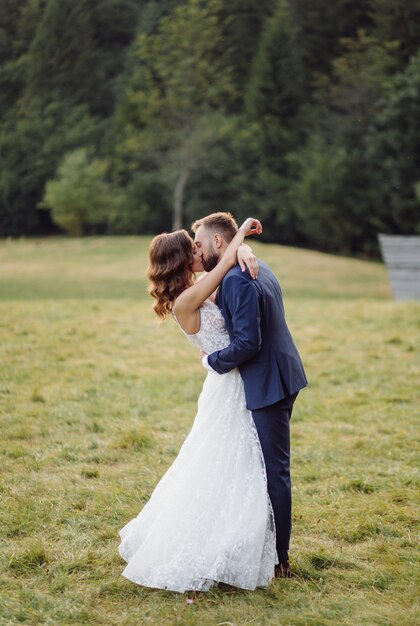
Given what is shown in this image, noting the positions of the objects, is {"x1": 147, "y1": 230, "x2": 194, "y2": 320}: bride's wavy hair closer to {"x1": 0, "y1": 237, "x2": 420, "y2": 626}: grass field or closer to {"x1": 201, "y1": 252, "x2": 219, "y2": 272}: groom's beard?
{"x1": 201, "y1": 252, "x2": 219, "y2": 272}: groom's beard

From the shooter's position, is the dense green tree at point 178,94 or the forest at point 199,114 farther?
the dense green tree at point 178,94

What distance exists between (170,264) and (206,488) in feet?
3.97

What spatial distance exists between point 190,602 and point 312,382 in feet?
18.4

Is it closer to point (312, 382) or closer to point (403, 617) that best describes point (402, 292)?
point (312, 382)

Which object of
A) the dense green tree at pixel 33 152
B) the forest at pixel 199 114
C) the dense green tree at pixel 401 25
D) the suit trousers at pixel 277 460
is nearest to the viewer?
the suit trousers at pixel 277 460

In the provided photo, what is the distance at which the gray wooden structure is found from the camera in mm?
17547

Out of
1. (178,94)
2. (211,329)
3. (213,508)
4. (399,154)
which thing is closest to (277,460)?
(213,508)

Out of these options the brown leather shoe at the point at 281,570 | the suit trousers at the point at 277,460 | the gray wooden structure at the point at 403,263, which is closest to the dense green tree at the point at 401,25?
the gray wooden structure at the point at 403,263

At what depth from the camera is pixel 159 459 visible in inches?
237

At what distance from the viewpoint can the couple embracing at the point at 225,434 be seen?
3623mm

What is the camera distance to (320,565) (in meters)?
4.12

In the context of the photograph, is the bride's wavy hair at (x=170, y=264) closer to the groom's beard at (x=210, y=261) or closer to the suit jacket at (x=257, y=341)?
the groom's beard at (x=210, y=261)

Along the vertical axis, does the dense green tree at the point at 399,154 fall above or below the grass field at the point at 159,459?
above

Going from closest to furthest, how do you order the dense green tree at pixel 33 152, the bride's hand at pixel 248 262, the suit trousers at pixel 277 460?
the bride's hand at pixel 248 262, the suit trousers at pixel 277 460, the dense green tree at pixel 33 152
